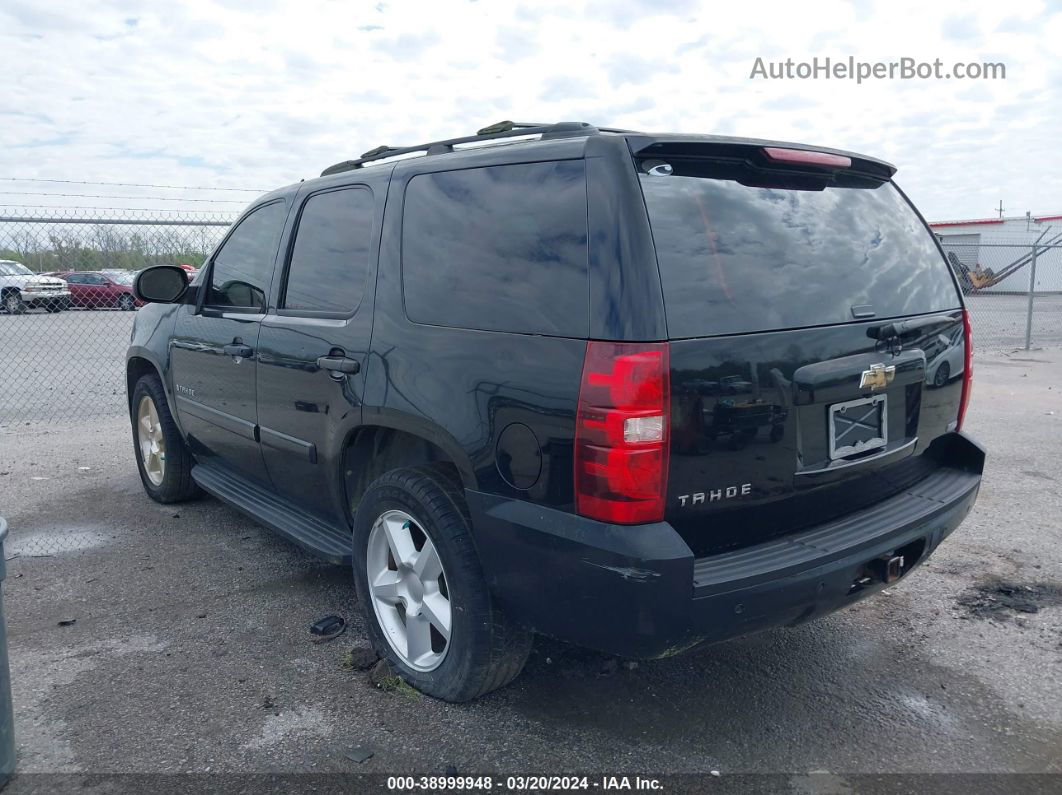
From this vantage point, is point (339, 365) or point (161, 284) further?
point (161, 284)

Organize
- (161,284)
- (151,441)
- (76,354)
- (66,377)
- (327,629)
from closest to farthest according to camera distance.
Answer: (327,629) < (161,284) < (151,441) < (66,377) < (76,354)

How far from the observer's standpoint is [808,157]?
9.57 ft

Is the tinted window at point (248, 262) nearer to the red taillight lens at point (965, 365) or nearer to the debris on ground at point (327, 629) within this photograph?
the debris on ground at point (327, 629)

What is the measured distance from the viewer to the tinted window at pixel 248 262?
165 inches

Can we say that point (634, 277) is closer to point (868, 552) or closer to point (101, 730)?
point (868, 552)

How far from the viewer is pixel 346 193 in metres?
3.73

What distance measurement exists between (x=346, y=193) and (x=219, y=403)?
144 centimetres

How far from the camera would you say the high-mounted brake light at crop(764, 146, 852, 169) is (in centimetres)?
281

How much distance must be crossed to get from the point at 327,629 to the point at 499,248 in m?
1.89

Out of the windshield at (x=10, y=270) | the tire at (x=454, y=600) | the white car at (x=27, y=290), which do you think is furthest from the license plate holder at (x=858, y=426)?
the windshield at (x=10, y=270)

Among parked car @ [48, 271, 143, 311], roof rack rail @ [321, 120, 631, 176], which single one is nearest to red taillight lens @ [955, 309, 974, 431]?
roof rack rail @ [321, 120, 631, 176]

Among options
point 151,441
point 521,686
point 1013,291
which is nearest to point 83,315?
point 151,441

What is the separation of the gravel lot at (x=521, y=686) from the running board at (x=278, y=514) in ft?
1.26

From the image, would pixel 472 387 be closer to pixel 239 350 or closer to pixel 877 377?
pixel 877 377
